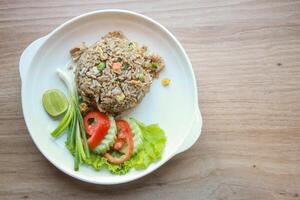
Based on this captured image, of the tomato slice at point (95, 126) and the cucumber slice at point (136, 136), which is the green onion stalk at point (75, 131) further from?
the cucumber slice at point (136, 136)

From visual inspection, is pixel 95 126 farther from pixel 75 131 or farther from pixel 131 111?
pixel 131 111

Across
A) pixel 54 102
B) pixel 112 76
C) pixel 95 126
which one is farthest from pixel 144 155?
pixel 54 102

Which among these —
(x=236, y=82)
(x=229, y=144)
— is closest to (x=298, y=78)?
(x=236, y=82)

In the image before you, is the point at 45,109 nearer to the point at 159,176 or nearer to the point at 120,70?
the point at 120,70

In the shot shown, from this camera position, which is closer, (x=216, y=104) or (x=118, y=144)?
(x=118, y=144)

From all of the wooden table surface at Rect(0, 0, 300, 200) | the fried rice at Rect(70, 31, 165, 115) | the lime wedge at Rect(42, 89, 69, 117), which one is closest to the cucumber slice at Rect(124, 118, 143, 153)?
the fried rice at Rect(70, 31, 165, 115)
